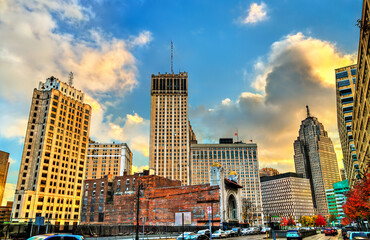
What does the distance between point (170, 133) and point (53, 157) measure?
8533 centimetres

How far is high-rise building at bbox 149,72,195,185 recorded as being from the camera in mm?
177750

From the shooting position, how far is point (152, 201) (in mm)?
88125

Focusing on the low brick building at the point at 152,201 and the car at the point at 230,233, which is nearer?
the car at the point at 230,233

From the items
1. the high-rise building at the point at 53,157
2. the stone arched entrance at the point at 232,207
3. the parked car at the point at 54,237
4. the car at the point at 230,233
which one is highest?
the high-rise building at the point at 53,157

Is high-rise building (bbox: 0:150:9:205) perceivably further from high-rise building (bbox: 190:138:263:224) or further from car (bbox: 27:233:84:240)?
car (bbox: 27:233:84:240)

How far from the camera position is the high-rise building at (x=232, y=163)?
183 metres

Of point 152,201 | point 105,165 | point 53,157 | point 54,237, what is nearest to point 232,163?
point 105,165

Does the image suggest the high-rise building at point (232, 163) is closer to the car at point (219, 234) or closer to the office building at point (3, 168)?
the car at point (219, 234)

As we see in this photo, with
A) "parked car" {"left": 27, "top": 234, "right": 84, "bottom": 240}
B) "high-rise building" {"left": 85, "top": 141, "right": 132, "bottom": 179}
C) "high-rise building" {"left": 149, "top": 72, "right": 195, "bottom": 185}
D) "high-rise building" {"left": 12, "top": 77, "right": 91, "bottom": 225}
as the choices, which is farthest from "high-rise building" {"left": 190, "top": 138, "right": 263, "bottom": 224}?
"parked car" {"left": 27, "top": 234, "right": 84, "bottom": 240}

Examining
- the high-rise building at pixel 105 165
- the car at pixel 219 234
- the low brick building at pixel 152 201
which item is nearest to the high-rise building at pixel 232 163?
the high-rise building at pixel 105 165

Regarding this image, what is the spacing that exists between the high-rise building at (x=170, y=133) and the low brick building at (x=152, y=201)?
64.6 m

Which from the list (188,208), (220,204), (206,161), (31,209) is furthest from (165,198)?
(206,161)

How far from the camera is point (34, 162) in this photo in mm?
109562

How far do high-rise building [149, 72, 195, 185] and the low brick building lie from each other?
64.6m
